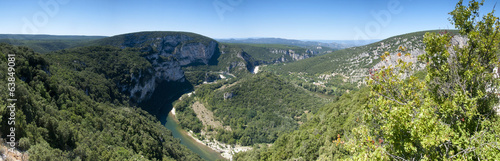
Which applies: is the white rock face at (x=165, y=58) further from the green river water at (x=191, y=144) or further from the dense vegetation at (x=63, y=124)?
the dense vegetation at (x=63, y=124)

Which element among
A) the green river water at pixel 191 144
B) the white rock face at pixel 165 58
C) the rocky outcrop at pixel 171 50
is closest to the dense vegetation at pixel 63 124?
the green river water at pixel 191 144

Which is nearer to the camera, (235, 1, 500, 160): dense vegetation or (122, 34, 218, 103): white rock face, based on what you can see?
(235, 1, 500, 160): dense vegetation

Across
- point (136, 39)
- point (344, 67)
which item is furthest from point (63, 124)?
point (136, 39)

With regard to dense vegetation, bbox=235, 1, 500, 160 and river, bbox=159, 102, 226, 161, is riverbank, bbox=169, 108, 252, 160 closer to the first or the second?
river, bbox=159, 102, 226, 161

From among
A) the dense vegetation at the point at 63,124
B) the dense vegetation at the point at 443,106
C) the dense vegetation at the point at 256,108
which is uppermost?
the dense vegetation at the point at 443,106

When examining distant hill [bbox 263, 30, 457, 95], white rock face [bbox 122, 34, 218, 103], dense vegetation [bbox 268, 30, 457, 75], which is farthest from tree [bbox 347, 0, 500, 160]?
dense vegetation [bbox 268, 30, 457, 75]

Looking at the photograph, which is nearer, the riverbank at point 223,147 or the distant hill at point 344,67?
the riverbank at point 223,147
